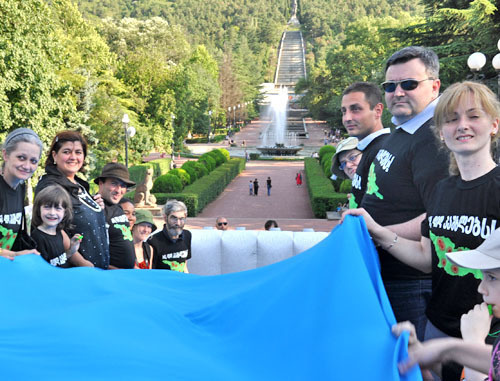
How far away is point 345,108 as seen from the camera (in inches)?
138

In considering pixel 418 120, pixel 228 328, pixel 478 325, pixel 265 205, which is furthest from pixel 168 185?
pixel 478 325

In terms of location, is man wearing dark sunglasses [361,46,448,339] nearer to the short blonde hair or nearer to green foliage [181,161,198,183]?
the short blonde hair

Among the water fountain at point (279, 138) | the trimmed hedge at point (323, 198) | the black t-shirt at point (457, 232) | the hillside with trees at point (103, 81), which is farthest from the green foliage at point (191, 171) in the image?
the black t-shirt at point (457, 232)

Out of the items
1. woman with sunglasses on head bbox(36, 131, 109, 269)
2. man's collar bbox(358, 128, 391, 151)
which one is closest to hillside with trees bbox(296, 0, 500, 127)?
man's collar bbox(358, 128, 391, 151)

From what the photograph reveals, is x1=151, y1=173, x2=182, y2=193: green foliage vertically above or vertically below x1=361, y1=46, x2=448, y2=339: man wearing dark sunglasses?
below

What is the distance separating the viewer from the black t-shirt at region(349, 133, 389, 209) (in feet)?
10.7

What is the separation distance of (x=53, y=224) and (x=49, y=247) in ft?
0.52

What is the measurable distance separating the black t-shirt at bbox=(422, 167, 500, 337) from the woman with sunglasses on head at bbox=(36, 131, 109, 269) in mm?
2415

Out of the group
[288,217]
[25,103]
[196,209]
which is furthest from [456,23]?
[25,103]

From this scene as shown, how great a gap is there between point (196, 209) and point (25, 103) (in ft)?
23.3

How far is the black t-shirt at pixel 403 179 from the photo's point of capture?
103 inches

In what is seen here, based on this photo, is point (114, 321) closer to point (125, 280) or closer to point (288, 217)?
point (125, 280)

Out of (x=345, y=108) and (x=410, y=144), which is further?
(x=345, y=108)

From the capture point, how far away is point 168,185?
891 inches
